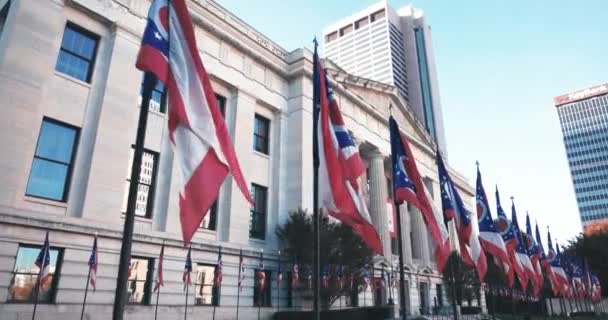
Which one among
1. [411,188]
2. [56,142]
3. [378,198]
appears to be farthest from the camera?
[378,198]

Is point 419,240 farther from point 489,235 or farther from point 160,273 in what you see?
point 160,273

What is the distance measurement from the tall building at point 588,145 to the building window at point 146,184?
15750cm

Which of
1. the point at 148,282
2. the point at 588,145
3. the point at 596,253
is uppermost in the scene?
the point at 588,145

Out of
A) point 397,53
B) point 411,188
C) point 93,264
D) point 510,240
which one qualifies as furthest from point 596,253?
point 397,53

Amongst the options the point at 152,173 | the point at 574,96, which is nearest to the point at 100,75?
the point at 152,173

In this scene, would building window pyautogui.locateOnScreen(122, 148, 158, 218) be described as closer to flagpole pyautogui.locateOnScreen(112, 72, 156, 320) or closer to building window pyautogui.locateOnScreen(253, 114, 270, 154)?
building window pyautogui.locateOnScreen(253, 114, 270, 154)

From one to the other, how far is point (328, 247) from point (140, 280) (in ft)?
32.1

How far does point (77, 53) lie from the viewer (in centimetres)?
1898

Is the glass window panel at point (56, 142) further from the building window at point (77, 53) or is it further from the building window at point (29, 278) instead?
the building window at point (29, 278)

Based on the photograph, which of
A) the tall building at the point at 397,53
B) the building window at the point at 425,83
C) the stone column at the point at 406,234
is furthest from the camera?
the tall building at the point at 397,53

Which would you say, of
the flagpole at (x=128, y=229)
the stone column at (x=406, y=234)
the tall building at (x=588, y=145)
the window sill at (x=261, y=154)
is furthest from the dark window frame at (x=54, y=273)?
the tall building at (x=588, y=145)

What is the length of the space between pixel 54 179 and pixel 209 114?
1242cm

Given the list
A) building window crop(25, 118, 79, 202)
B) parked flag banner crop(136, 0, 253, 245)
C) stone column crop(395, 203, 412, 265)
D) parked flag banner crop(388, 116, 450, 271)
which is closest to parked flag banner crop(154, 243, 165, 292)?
building window crop(25, 118, 79, 202)

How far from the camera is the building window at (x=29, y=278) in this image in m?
14.5
